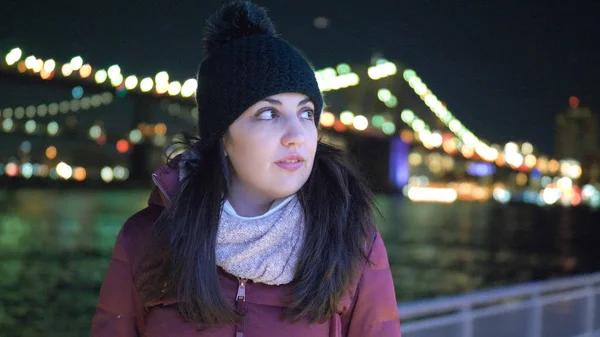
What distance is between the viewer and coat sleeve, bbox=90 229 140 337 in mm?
996

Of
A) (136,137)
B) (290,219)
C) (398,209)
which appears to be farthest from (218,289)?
(398,209)

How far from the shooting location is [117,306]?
1.00m

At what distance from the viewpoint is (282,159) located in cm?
98

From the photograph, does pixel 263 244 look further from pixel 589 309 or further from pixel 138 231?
pixel 589 309

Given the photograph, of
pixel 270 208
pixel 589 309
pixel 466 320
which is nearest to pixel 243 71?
pixel 270 208

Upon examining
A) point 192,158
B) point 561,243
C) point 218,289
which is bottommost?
point 561,243

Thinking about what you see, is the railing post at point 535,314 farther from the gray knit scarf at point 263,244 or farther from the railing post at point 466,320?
the gray knit scarf at point 263,244

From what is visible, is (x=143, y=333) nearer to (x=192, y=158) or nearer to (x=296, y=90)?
(x=192, y=158)

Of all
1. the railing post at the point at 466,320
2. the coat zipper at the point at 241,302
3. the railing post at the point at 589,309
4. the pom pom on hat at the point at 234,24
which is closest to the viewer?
the coat zipper at the point at 241,302

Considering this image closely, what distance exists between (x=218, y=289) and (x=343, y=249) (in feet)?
0.58

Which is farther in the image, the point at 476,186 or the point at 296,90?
the point at 476,186

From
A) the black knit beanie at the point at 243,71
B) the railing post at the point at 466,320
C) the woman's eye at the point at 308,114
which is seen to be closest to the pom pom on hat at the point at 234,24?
the black knit beanie at the point at 243,71

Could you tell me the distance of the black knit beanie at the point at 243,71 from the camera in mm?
994

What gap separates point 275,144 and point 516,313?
7.62 feet
